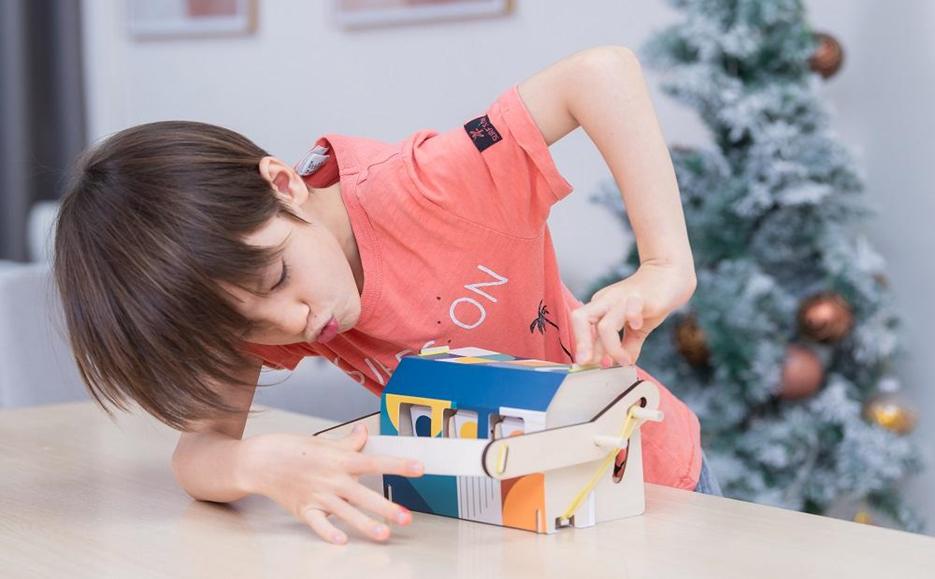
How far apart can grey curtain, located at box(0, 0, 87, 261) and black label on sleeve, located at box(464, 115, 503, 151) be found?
2435 mm

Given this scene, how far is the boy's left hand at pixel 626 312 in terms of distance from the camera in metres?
0.78

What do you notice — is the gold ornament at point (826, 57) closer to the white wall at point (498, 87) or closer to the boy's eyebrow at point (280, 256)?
the white wall at point (498, 87)

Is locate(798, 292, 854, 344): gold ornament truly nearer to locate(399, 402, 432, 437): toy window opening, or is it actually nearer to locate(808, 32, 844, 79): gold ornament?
locate(808, 32, 844, 79): gold ornament

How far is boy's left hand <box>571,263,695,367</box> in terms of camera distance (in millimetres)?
781

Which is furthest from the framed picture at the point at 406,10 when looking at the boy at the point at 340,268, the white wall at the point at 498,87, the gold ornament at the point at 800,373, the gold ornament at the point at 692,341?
the boy at the point at 340,268

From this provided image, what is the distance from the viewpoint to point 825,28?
6.66ft

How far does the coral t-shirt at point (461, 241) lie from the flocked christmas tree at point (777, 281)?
0.81m

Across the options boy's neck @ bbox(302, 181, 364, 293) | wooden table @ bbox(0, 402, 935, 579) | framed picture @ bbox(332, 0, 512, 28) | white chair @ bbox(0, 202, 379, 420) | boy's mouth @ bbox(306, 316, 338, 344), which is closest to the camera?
wooden table @ bbox(0, 402, 935, 579)

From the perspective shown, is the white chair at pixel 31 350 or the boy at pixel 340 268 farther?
the white chair at pixel 31 350

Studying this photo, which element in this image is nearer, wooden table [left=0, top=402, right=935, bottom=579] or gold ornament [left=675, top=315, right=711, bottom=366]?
wooden table [left=0, top=402, right=935, bottom=579]

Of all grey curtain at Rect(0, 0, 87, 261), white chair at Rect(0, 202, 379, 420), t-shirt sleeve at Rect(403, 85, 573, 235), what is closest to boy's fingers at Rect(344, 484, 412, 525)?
t-shirt sleeve at Rect(403, 85, 573, 235)

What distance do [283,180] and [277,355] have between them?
18 centimetres

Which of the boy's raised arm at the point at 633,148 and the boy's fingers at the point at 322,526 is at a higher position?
the boy's raised arm at the point at 633,148

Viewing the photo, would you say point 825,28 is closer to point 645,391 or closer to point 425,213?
point 425,213
